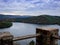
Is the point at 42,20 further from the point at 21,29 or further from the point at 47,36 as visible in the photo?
the point at 47,36

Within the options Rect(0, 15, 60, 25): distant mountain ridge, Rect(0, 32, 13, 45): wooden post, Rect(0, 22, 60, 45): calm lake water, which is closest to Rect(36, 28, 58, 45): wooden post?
Rect(0, 32, 13, 45): wooden post

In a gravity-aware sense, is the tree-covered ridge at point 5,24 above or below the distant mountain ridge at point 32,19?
below

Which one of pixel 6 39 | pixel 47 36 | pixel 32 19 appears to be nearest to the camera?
pixel 6 39

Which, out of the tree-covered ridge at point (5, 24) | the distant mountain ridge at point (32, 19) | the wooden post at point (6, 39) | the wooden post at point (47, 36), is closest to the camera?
the wooden post at point (6, 39)

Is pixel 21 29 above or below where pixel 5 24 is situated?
below

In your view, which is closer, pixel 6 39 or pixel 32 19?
pixel 6 39

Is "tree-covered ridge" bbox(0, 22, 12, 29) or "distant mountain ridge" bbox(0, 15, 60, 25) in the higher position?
"distant mountain ridge" bbox(0, 15, 60, 25)

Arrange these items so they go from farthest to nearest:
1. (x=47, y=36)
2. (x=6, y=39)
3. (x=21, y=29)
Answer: (x=21, y=29) < (x=47, y=36) < (x=6, y=39)

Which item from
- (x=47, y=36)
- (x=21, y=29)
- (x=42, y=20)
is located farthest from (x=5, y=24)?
(x=47, y=36)

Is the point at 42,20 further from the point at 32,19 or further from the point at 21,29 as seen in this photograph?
the point at 21,29

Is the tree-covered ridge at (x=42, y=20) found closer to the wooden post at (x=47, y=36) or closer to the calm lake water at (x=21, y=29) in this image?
the calm lake water at (x=21, y=29)

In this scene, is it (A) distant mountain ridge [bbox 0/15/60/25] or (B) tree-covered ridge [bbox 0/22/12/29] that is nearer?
(B) tree-covered ridge [bbox 0/22/12/29]

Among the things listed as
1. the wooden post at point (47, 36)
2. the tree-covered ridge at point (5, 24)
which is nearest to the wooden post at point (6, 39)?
the wooden post at point (47, 36)

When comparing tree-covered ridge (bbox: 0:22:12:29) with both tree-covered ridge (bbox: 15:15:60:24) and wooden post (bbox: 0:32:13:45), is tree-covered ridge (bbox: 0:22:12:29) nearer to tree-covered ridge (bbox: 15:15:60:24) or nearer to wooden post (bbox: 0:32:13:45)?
tree-covered ridge (bbox: 15:15:60:24)
